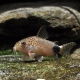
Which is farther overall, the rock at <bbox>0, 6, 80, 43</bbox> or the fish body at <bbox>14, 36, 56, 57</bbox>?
the rock at <bbox>0, 6, 80, 43</bbox>

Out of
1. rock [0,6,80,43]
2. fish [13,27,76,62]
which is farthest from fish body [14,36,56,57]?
rock [0,6,80,43]

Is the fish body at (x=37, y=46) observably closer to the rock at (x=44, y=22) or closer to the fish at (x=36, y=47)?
the fish at (x=36, y=47)

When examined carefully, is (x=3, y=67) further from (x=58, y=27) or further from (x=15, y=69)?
(x=58, y=27)

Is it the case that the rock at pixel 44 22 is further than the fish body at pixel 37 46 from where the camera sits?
Yes

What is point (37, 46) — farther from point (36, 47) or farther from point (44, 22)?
point (44, 22)

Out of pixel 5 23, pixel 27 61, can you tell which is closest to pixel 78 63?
pixel 27 61

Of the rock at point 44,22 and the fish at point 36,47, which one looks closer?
the fish at point 36,47

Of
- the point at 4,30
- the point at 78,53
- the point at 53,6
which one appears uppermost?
the point at 53,6

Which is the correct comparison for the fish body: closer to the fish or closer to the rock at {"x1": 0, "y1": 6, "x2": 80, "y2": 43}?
the fish

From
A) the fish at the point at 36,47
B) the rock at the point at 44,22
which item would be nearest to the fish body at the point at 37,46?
the fish at the point at 36,47
